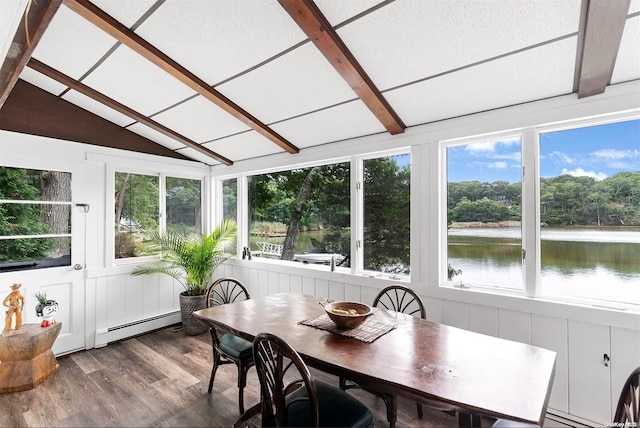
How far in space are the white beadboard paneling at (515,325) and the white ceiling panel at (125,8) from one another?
10.3ft

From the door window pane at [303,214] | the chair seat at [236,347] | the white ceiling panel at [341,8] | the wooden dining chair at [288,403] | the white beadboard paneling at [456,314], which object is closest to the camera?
the wooden dining chair at [288,403]

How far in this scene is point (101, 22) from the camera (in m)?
1.96

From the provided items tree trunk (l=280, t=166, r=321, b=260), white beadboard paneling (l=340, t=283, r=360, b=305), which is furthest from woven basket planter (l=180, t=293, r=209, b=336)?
white beadboard paneling (l=340, t=283, r=360, b=305)

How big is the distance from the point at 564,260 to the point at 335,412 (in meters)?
1.87

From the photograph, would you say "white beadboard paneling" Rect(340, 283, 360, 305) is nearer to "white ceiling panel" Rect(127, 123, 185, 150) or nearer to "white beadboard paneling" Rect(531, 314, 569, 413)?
"white beadboard paneling" Rect(531, 314, 569, 413)

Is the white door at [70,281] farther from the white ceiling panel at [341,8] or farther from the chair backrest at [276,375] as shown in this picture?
the white ceiling panel at [341,8]

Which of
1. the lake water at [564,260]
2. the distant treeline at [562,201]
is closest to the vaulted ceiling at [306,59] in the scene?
the distant treeline at [562,201]

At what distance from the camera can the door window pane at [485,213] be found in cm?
231

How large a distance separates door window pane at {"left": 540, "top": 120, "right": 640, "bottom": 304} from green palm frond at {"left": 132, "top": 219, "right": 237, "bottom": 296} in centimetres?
345

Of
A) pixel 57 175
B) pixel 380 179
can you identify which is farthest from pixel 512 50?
pixel 57 175

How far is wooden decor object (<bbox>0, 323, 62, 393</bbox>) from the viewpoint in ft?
8.17

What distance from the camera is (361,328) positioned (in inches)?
72.7

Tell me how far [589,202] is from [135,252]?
4.56 meters

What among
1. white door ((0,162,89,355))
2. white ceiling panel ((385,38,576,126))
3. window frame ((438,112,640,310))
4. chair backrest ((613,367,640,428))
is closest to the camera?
chair backrest ((613,367,640,428))
